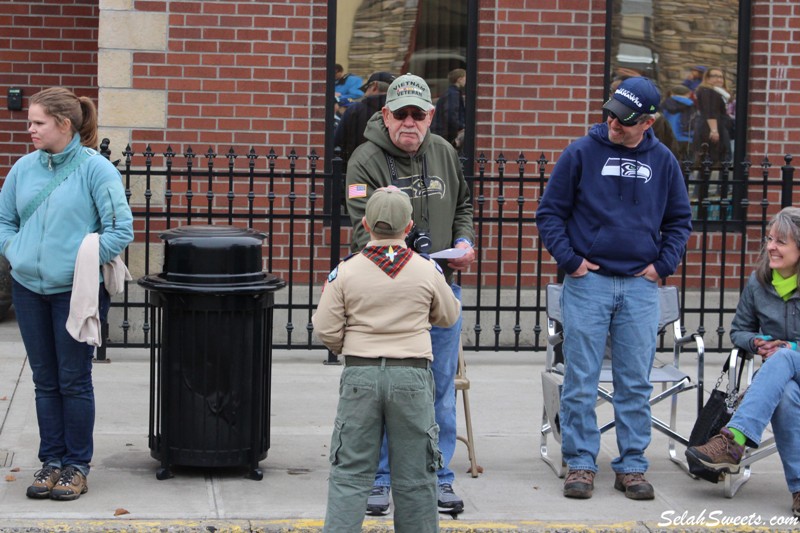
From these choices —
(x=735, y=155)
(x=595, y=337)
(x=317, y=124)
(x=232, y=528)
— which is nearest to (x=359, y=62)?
(x=317, y=124)

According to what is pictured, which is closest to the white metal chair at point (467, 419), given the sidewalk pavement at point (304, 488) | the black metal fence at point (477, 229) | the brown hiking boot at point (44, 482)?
the sidewalk pavement at point (304, 488)

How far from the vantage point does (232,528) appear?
17.7ft

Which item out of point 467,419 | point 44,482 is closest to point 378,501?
point 467,419

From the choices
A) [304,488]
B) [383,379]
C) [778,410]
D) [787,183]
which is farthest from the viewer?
[787,183]

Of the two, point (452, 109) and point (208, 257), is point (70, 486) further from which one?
point (452, 109)

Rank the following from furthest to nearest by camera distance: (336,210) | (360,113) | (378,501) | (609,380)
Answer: (360,113), (336,210), (609,380), (378,501)

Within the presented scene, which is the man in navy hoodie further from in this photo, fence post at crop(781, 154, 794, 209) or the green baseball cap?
fence post at crop(781, 154, 794, 209)

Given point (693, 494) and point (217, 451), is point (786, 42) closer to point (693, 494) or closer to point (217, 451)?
point (693, 494)

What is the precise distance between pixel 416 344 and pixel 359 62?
5.50 meters

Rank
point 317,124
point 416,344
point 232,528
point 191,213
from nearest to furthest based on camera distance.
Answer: point 416,344 < point 232,528 < point 191,213 < point 317,124

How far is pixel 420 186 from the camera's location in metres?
5.62

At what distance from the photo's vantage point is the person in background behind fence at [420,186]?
5508 mm

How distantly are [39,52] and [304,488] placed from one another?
6825 millimetres

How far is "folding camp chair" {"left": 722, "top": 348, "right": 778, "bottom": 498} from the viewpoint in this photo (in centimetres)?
605
